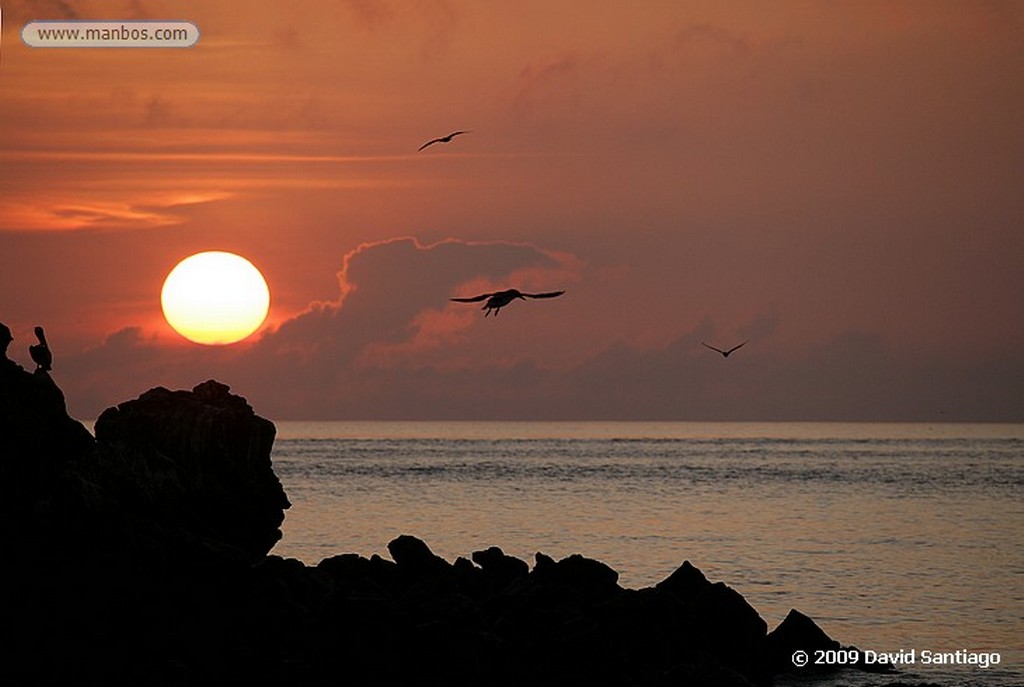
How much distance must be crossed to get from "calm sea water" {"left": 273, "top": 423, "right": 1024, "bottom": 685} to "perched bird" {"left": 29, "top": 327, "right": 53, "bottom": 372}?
16633mm

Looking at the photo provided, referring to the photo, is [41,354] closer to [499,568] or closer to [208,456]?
[208,456]

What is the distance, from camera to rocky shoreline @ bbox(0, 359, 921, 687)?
2298 cm

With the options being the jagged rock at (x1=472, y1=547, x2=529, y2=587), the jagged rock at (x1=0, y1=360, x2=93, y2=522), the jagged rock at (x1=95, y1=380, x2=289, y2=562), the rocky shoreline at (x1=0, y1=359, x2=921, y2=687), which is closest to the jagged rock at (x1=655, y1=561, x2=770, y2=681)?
the rocky shoreline at (x1=0, y1=359, x2=921, y2=687)

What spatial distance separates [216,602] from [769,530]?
1860 inches

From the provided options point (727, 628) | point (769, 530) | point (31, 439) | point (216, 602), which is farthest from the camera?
point (769, 530)

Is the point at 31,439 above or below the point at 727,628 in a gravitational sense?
above

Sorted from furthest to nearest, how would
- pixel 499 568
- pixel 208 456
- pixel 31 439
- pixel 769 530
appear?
pixel 769 530
pixel 499 568
pixel 208 456
pixel 31 439

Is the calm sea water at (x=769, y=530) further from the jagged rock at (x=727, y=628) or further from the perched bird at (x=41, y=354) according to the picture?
the perched bird at (x=41, y=354)

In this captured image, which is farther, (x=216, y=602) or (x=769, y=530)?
(x=769, y=530)

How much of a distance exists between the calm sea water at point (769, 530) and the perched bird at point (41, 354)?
54.6ft

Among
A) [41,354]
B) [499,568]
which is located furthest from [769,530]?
[41,354]

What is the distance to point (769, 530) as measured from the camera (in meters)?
68.3

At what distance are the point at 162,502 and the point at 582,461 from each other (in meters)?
132

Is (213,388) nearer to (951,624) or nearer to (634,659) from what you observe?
(634,659)
